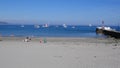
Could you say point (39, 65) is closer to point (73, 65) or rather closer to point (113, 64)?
point (73, 65)

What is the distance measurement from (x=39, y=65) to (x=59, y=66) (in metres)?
0.93

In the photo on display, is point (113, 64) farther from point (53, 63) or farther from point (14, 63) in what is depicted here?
point (14, 63)

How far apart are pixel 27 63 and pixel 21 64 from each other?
359 mm

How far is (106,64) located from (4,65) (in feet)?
15.4

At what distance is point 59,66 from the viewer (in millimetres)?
11609

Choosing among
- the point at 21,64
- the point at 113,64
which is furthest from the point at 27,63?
the point at 113,64

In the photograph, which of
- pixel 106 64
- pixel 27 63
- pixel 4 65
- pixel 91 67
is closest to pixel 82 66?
pixel 91 67

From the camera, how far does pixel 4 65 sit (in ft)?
38.2

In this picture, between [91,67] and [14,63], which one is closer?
[91,67]

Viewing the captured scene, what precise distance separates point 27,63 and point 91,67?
3005 mm

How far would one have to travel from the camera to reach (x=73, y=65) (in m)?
11.9

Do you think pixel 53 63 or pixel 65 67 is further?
pixel 53 63

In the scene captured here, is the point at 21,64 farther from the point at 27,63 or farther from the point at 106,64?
the point at 106,64

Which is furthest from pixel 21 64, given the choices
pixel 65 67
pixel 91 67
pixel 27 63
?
pixel 91 67
